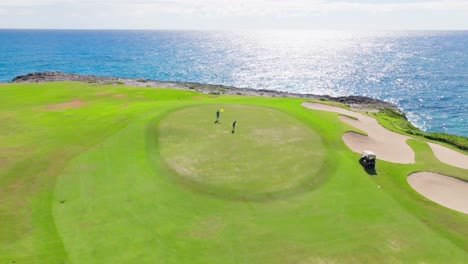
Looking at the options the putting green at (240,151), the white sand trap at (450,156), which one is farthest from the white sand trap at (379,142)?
the putting green at (240,151)

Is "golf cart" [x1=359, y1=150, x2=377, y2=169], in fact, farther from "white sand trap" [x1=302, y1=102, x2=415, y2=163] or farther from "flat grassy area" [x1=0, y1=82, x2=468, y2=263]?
"white sand trap" [x1=302, y1=102, x2=415, y2=163]

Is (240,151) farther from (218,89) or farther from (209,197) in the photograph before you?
(218,89)

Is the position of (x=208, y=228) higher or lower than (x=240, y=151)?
lower

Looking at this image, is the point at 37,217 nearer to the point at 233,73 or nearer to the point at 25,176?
the point at 25,176

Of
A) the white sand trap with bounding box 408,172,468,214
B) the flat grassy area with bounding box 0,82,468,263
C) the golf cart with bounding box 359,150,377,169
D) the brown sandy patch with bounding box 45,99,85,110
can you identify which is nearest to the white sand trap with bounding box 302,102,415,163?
the flat grassy area with bounding box 0,82,468,263

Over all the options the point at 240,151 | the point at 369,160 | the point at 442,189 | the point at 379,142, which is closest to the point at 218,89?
the point at 379,142
